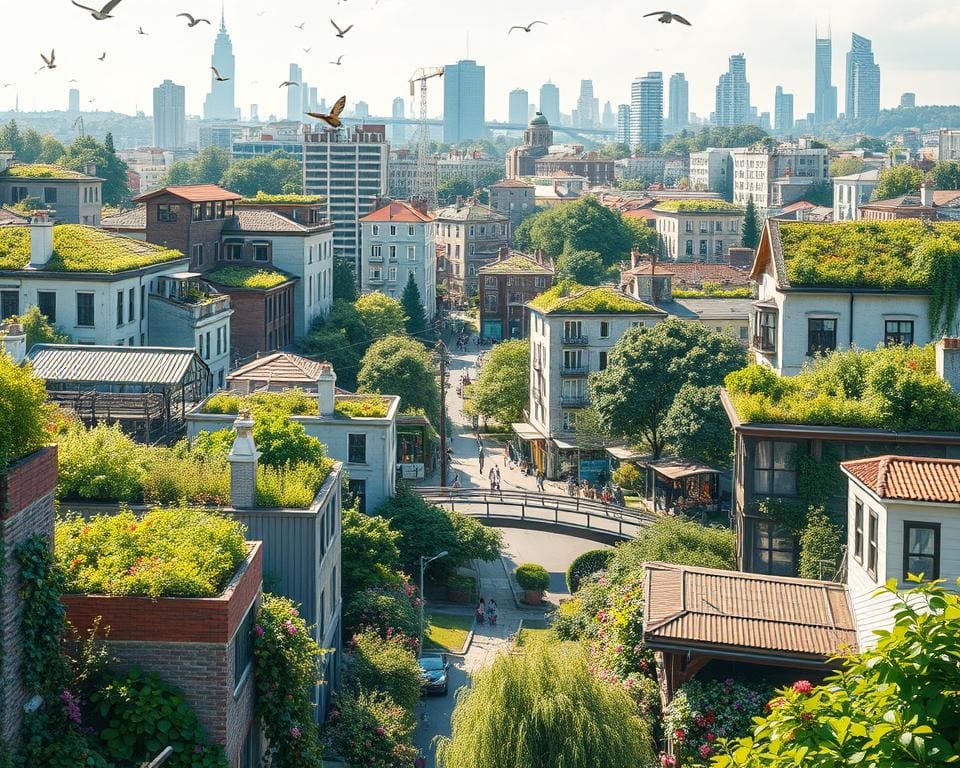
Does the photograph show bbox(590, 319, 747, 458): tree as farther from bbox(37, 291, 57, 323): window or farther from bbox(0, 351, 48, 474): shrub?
bbox(0, 351, 48, 474): shrub

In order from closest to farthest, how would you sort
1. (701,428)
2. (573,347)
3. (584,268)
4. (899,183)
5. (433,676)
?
(433,676) < (701,428) < (573,347) < (584,268) < (899,183)

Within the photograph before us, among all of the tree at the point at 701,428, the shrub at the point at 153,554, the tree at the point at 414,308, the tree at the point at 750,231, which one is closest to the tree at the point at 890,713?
the shrub at the point at 153,554

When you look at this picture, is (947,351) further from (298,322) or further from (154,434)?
(298,322)

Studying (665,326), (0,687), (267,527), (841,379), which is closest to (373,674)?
(267,527)

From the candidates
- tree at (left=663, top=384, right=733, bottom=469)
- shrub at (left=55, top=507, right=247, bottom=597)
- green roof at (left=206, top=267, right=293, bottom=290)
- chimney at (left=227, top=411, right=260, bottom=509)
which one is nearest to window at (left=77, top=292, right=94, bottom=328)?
green roof at (left=206, top=267, right=293, bottom=290)

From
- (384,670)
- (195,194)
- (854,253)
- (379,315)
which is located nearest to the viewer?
(384,670)

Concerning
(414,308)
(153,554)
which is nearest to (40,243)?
(153,554)

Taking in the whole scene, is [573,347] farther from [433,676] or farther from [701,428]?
[433,676]

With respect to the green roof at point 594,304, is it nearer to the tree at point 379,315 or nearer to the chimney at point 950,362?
the tree at point 379,315
